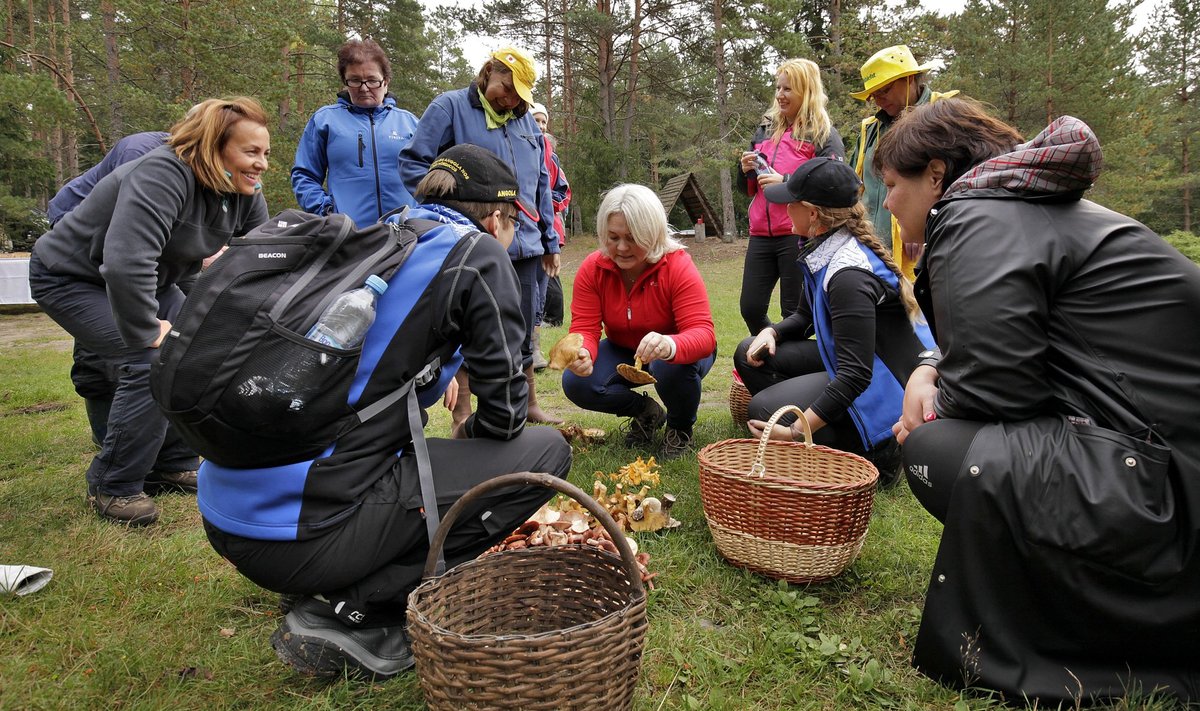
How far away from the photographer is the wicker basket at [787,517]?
2.31 m

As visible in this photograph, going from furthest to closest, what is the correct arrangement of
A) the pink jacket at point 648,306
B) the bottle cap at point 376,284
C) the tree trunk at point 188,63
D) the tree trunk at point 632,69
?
the tree trunk at point 632,69
the tree trunk at point 188,63
the pink jacket at point 648,306
the bottle cap at point 376,284

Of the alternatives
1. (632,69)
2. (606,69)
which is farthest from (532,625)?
(606,69)

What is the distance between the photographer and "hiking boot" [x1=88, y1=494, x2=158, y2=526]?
3.06 m

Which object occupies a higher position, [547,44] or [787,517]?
[547,44]

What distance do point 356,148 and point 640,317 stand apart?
6.65 feet

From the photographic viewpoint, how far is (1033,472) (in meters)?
1.70

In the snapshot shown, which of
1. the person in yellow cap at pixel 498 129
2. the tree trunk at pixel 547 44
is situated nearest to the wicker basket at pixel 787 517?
the person in yellow cap at pixel 498 129

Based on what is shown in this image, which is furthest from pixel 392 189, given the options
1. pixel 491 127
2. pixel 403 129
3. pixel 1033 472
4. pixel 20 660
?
pixel 1033 472

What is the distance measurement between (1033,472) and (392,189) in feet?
12.3

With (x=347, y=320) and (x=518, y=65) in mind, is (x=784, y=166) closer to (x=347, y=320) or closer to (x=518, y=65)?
(x=518, y=65)

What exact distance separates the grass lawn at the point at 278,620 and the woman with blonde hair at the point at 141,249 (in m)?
0.33

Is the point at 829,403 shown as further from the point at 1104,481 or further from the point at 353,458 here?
the point at 353,458

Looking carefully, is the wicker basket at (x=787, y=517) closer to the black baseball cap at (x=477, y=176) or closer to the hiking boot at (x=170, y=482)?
the black baseball cap at (x=477, y=176)

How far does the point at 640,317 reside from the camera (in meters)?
3.73
